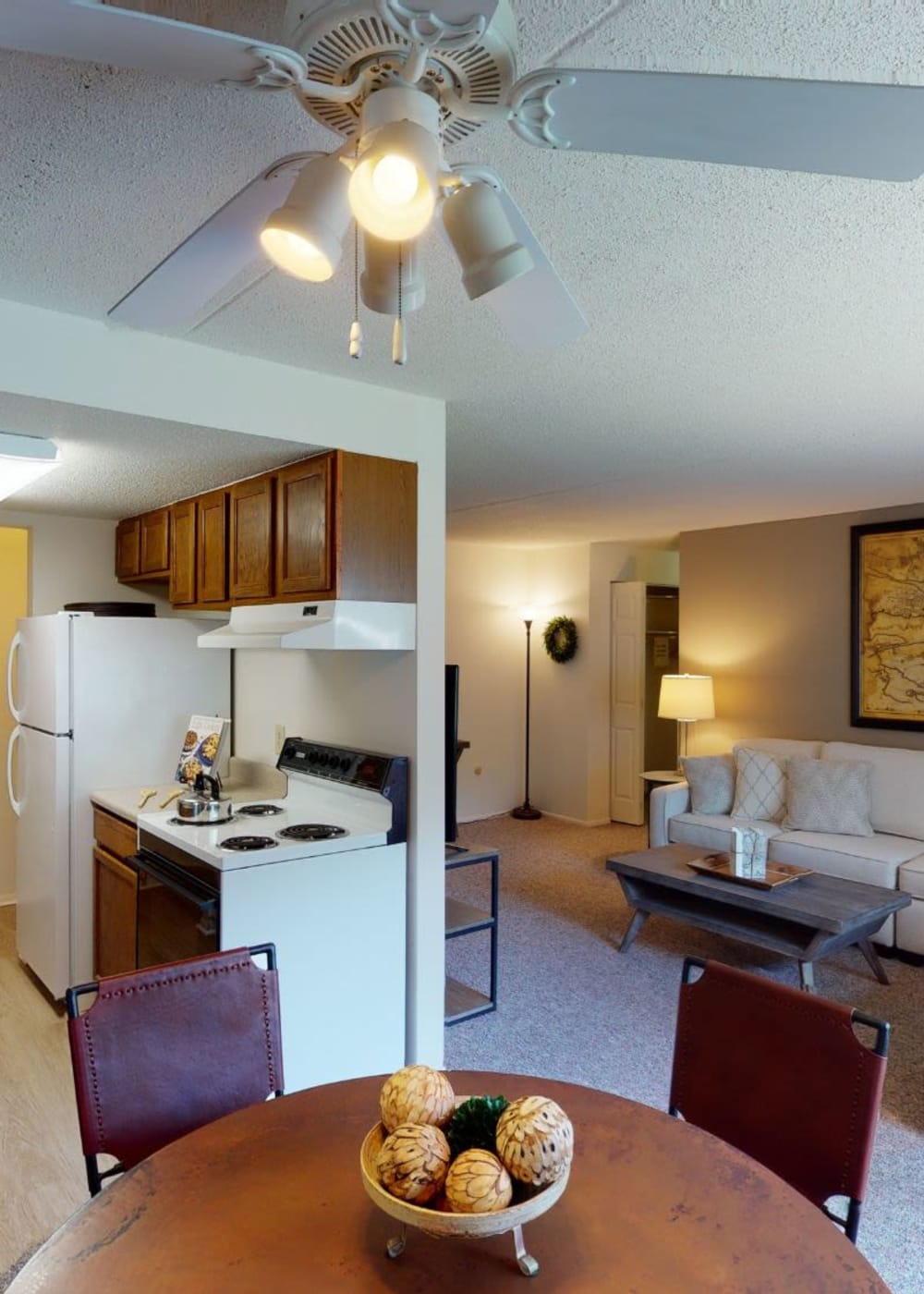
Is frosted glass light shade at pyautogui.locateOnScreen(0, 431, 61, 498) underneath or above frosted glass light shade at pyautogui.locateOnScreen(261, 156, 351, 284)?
above

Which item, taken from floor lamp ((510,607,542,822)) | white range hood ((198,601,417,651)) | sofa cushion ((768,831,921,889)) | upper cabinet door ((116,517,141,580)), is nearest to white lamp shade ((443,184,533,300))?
white range hood ((198,601,417,651))

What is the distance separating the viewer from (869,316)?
6.90 feet

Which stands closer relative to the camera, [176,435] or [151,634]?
[176,435]

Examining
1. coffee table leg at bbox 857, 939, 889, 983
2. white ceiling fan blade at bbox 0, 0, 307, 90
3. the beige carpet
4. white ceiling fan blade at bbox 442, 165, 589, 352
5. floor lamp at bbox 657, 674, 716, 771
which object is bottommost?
the beige carpet

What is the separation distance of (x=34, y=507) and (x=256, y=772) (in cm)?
169

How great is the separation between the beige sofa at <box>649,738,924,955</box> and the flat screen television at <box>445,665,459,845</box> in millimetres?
1987

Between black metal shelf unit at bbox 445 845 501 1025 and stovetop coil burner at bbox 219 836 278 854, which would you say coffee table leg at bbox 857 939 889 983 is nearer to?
black metal shelf unit at bbox 445 845 501 1025

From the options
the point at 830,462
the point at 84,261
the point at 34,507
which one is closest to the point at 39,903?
the point at 34,507

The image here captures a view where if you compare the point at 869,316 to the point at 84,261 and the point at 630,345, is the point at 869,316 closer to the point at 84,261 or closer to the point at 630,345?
the point at 630,345

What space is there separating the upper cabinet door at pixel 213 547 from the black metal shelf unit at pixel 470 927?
146cm

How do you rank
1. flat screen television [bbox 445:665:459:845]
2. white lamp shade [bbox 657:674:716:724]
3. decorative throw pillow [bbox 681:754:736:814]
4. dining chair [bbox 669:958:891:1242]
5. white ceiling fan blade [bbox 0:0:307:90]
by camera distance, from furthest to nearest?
white lamp shade [bbox 657:674:716:724] < decorative throw pillow [bbox 681:754:736:814] < flat screen television [bbox 445:665:459:845] < dining chair [bbox 669:958:891:1242] < white ceiling fan blade [bbox 0:0:307:90]

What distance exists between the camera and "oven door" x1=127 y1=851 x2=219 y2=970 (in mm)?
2510

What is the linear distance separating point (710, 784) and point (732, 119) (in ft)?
15.3

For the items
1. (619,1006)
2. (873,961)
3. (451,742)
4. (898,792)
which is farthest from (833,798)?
(451,742)
